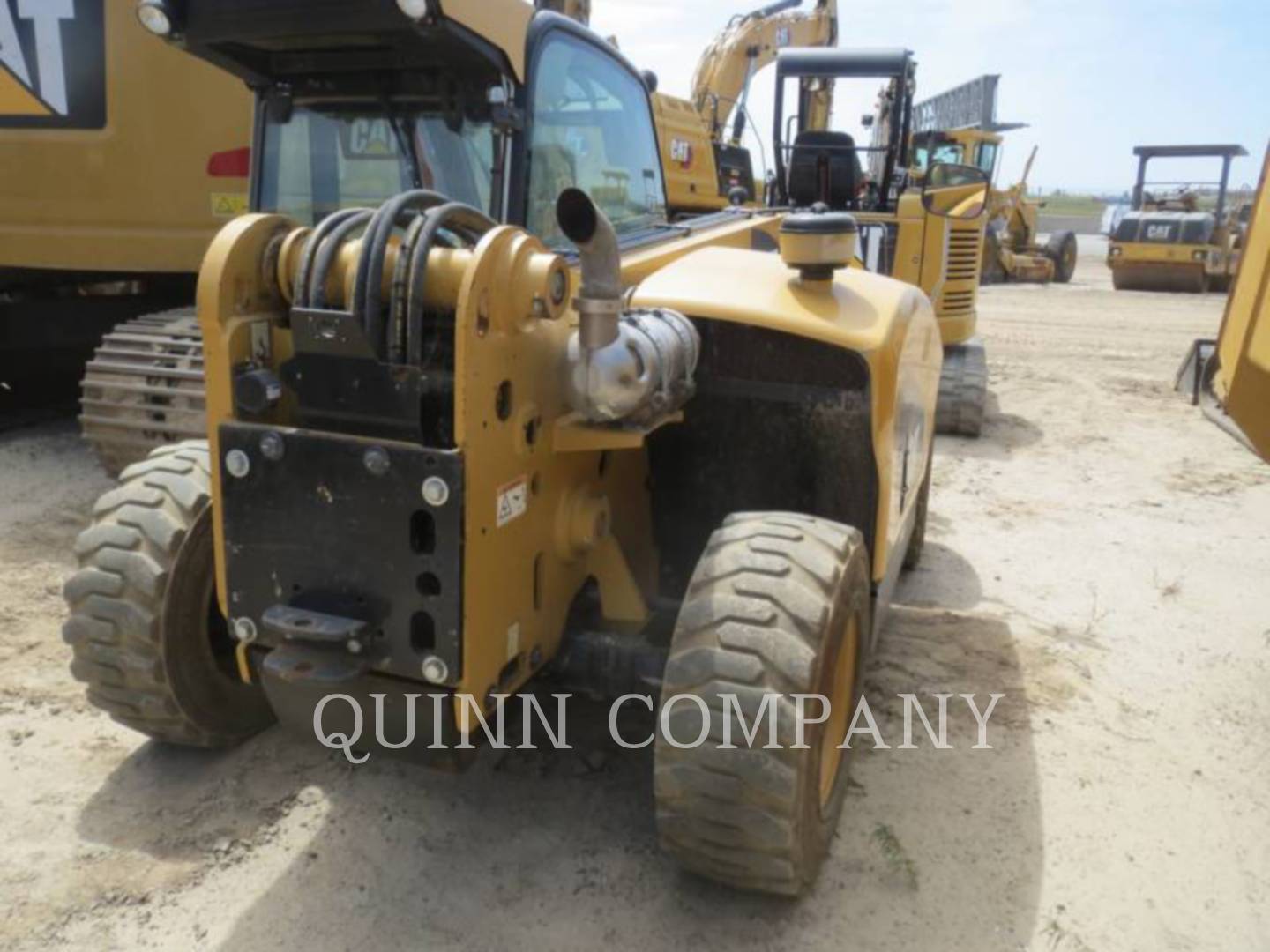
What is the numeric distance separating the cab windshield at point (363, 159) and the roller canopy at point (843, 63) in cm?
500

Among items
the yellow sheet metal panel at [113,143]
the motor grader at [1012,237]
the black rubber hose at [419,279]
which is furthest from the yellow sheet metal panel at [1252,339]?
the motor grader at [1012,237]

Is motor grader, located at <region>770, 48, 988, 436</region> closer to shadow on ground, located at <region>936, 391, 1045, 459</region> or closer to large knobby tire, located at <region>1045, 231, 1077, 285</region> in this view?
shadow on ground, located at <region>936, 391, 1045, 459</region>

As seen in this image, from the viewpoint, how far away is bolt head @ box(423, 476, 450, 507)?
2113mm

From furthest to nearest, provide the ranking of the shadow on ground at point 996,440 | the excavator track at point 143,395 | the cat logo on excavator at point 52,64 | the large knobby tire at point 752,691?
1. the shadow on ground at point 996,440
2. the cat logo on excavator at point 52,64
3. the excavator track at point 143,395
4. the large knobby tire at point 752,691

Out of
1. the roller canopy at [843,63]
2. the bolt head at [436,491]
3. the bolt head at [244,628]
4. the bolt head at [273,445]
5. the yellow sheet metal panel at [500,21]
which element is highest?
the roller canopy at [843,63]

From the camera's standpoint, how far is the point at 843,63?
7555 mm

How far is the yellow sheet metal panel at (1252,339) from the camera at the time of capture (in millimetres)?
3166

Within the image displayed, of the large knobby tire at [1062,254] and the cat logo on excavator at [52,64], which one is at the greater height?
the cat logo on excavator at [52,64]

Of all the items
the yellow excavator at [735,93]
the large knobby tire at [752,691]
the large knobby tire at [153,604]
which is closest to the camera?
the large knobby tire at [752,691]

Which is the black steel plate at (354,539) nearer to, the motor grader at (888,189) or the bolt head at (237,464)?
the bolt head at (237,464)

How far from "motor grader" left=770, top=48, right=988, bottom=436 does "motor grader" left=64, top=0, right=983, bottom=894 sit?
4390 millimetres

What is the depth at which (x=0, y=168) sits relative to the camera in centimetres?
556

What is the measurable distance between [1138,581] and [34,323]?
645cm

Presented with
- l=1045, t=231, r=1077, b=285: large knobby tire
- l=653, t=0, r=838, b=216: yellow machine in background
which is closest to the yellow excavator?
l=653, t=0, r=838, b=216: yellow machine in background
